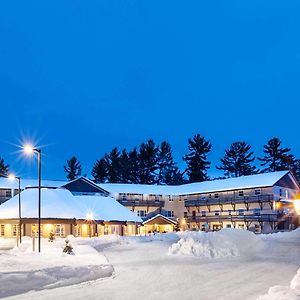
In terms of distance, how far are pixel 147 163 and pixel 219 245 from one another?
8878 cm

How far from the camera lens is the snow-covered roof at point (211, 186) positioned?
3036 inches

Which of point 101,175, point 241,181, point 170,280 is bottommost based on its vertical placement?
point 170,280

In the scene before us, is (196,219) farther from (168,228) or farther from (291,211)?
(291,211)

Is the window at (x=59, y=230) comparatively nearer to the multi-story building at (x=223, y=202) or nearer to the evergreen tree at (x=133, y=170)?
the multi-story building at (x=223, y=202)

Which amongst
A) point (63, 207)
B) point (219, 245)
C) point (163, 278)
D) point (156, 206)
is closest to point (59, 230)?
point (63, 207)

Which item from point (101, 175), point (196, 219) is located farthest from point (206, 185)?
point (101, 175)

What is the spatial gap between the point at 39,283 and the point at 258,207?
6297cm

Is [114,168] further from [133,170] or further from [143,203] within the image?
[143,203]

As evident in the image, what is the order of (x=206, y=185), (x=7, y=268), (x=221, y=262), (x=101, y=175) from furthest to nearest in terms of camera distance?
(x=101, y=175), (x=206, y=185), (x=221, y=262), (x=7, y=268)

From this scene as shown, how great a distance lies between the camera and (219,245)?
30656mm

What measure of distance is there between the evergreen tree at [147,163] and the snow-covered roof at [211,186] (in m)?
28.3

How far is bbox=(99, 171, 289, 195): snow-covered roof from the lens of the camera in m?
77.1

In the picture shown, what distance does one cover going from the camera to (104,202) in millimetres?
67688

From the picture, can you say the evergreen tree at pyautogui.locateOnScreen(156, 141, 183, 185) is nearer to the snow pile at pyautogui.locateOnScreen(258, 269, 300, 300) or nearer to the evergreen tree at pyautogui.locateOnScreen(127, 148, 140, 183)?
the evergreen tree at pyautogui.locateOnScreen(127, 148, 140, 183)
